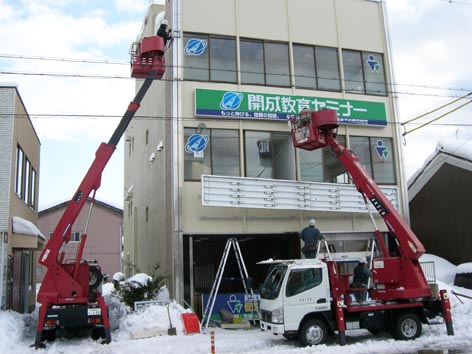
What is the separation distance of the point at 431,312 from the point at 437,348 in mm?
1845

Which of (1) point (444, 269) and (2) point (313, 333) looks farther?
(1) point (444, 269)

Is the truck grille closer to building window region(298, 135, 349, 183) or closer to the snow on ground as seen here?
the snow on ground

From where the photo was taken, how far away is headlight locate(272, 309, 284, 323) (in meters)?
13.0

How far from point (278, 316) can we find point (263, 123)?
855 cm

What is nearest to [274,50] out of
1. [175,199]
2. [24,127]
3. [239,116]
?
[239,116]

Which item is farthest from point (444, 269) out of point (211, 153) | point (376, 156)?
point (211, 153)

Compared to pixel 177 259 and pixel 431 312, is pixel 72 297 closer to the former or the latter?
pixel 177 259

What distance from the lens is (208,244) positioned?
26.1m

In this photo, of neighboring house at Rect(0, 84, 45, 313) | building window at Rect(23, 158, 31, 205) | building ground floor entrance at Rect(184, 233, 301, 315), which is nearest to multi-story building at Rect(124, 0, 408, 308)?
building ground floor entrance at Rect(184, 233, 301, 315)

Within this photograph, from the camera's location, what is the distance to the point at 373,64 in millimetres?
21969

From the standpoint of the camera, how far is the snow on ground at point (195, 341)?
492 inches

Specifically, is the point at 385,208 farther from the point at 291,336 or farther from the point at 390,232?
the point at 291,336

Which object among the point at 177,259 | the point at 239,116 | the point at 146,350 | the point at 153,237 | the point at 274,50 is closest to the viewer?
the point at 146,350

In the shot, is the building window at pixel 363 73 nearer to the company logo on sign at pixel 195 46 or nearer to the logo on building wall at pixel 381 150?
the logo on building wall at pixel 381 150
